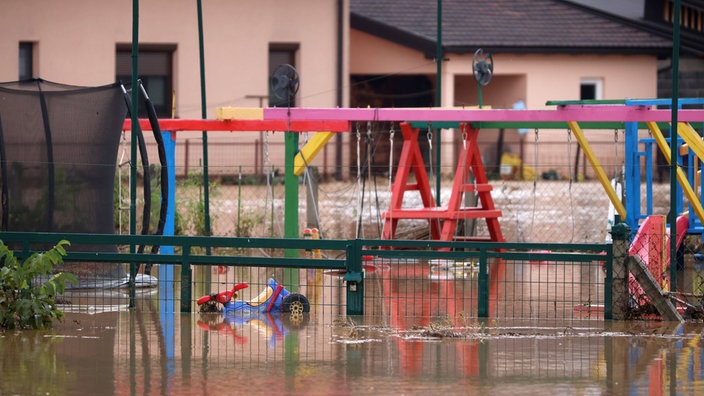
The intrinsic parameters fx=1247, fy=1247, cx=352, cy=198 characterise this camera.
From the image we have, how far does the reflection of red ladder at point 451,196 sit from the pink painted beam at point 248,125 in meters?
1.55

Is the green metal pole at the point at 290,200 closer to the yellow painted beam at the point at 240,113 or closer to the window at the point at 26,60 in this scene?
the yellow painted beam at the point at 240,113

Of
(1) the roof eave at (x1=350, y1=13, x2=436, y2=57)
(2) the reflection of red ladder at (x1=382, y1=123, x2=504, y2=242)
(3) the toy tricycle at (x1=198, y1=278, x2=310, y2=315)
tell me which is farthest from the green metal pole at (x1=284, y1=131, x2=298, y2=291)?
(1) the roof eave at (x1=350, y1=13, x2=436, y2=57)

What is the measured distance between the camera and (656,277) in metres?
13.5

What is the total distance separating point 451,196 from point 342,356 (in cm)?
971

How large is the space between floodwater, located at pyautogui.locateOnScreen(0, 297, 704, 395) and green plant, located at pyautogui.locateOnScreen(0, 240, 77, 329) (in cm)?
19

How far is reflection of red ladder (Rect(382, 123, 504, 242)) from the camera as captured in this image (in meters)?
19.6

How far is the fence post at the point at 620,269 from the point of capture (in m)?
12.6

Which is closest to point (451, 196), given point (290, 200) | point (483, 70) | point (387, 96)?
point (483, 70)

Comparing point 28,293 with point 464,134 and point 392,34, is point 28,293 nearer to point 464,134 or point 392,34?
point 464,134

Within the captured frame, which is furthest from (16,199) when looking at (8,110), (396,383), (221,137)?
(221,137)

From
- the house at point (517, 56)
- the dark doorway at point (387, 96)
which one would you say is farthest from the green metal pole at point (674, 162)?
the dark doorway at point (387, 96)

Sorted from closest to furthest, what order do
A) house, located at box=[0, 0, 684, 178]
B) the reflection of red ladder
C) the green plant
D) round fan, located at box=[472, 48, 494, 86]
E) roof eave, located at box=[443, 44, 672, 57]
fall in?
the green plant → round fan, located at box=[472, 48, 494, 86] → the reflection of red ladder → house, located at box=[0, 0, 684, 178] → roof eave, located at box=[443, 44, 672, 57]

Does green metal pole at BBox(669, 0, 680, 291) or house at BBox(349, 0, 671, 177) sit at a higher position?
house at BBox(349, 0, 671, 177)

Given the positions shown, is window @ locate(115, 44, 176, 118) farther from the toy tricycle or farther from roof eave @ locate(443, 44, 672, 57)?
the toy tricycle
